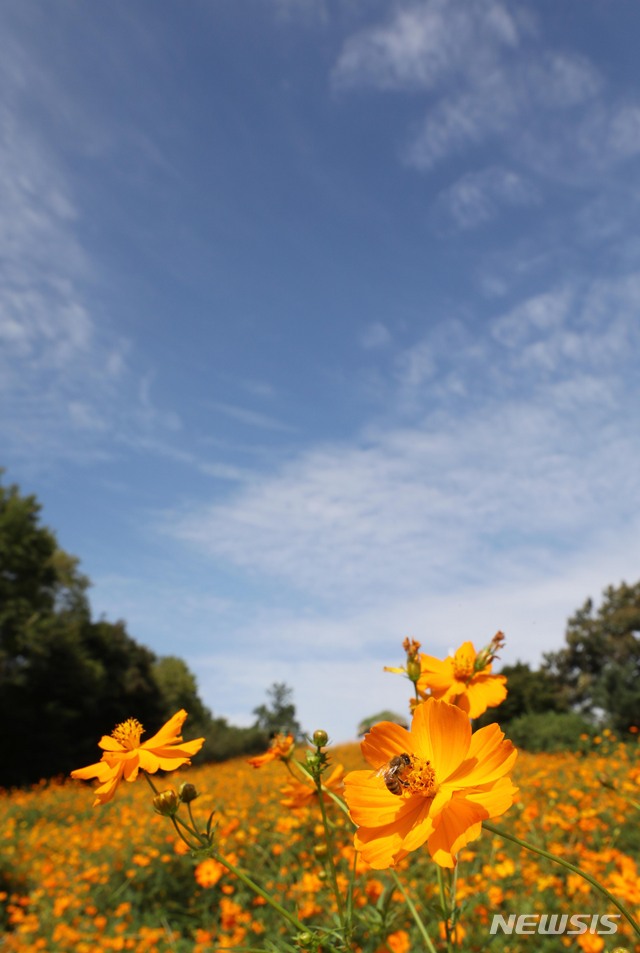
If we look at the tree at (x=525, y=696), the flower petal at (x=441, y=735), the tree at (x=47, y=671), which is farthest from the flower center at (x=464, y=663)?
the tree at (x=47, y=671)

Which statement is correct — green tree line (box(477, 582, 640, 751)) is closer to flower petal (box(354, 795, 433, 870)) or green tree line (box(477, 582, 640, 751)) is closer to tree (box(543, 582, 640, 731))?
tree (box(543, 582, 640, 731))

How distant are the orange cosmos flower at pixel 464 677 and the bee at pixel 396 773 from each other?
0.38 m

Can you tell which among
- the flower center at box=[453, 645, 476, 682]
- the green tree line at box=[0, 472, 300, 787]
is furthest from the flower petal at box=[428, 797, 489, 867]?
the green tree line at box=[0, 472, 300, 787]

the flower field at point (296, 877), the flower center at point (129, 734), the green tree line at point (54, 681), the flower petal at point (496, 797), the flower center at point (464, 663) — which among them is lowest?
the flower field at point (296, 877)

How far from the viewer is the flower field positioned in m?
2.30

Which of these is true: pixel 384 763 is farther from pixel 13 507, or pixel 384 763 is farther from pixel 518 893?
pixel 13 507

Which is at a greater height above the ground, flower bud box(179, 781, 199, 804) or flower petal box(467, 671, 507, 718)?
flower petal box(467, 671, 507, 718)

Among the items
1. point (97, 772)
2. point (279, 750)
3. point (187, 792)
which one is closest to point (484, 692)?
point (279, 750)

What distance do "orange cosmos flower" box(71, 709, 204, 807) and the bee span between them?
0.28 meters

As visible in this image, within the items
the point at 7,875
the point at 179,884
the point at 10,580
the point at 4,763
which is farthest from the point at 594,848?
the point at 10,580

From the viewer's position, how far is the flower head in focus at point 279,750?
1235 millimetres

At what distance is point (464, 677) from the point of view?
1.25 metres

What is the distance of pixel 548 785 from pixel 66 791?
816 centimetres

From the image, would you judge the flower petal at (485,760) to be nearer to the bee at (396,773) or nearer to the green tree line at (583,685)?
the bee at (396,773)
